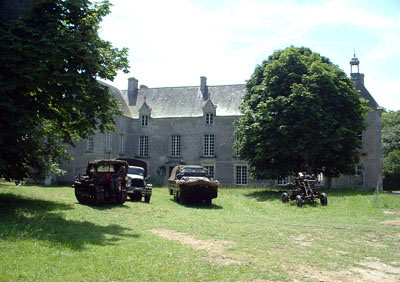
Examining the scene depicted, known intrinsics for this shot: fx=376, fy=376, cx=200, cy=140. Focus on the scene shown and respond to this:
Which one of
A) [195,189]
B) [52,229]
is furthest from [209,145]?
[52,229]

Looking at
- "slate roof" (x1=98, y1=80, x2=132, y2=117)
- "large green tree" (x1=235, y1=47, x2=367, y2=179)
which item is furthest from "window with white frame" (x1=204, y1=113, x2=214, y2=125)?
"large green tree" (x1=235, y1=47, x2=367, y2=179)

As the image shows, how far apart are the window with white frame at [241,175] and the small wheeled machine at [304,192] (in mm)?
16813

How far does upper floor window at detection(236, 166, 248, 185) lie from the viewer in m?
39.6

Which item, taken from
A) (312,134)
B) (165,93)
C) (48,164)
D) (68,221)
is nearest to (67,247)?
(68,221)

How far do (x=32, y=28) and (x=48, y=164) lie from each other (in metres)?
6.83

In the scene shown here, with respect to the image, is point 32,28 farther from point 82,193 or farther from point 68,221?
point 82,193

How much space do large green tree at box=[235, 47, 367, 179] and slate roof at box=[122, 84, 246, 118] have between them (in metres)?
11.5

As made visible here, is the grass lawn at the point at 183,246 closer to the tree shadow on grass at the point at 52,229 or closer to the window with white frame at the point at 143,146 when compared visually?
the tree shadow on grass at the point at 52,229

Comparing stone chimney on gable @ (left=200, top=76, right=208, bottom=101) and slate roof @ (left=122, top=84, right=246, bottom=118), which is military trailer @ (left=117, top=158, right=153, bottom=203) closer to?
slate roof @ (left=122, top=84, right=246, bottom=118)

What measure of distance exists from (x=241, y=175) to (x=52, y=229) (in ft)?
100

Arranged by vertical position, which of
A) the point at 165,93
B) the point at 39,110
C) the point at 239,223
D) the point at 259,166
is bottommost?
the point at 239,223

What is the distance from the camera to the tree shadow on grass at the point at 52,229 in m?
9.20

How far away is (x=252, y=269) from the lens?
770 centimetres

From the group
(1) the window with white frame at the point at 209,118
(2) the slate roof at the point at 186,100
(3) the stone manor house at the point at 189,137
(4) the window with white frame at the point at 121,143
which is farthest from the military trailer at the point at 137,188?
(2) the slate roof at the point at 186,100
